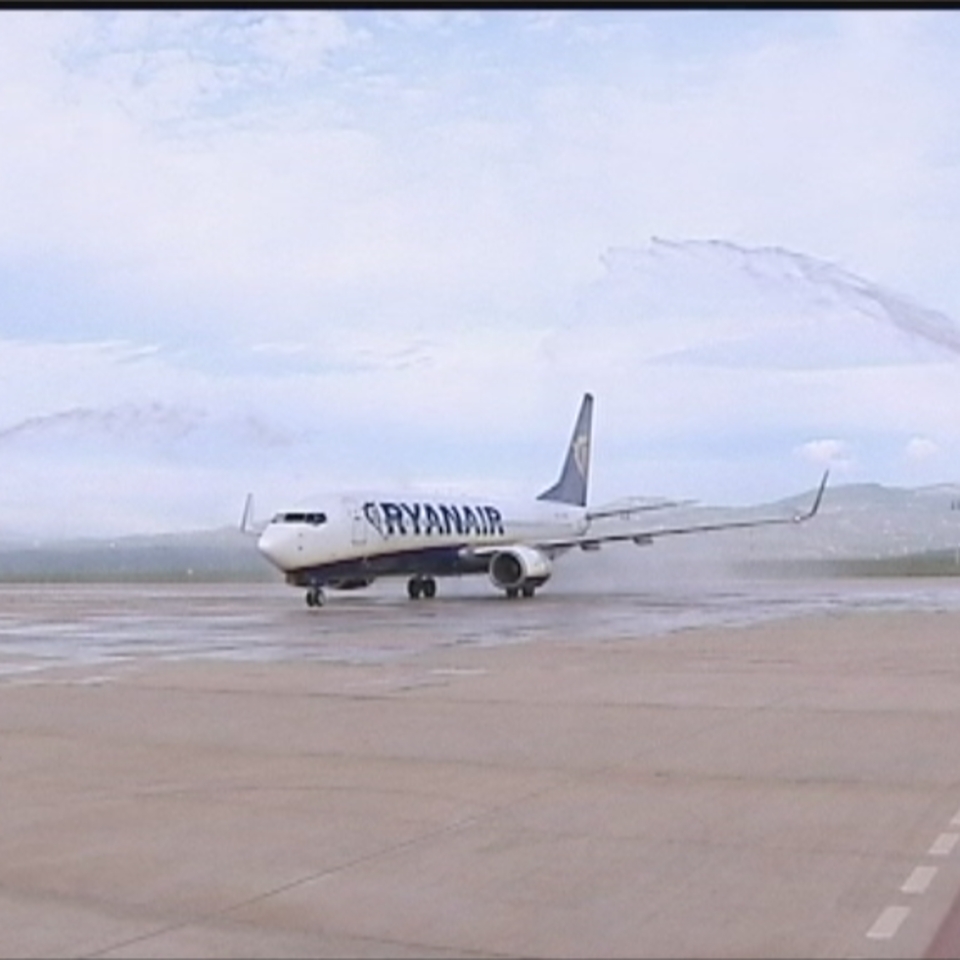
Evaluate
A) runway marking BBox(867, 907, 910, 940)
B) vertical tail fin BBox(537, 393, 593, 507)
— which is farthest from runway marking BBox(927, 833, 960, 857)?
vertical tail fin BBox(537, 393, 593, 507)

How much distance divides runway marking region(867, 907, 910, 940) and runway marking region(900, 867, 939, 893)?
1.24 ft

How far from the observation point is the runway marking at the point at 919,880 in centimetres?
783

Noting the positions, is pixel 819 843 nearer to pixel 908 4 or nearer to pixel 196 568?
pixel 908 4

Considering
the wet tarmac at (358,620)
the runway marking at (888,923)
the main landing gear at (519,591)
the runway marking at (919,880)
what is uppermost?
the main landing gear at (519,591)

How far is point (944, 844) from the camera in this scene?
8.90 metres

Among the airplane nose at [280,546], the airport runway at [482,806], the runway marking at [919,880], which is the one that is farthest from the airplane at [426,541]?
the runway marking at [919,880]

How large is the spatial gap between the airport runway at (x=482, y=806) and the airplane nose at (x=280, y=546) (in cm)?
1900

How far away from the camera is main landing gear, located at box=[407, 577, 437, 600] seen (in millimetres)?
49500

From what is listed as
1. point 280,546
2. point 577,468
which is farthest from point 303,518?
point 577,468

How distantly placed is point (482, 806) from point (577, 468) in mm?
52961

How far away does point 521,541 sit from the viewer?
2127 inches

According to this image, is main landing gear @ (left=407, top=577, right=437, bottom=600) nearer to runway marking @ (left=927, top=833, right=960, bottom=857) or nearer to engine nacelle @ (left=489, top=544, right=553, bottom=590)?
engine nacelle @ (left=489, top=544, right=553, bottom=590)

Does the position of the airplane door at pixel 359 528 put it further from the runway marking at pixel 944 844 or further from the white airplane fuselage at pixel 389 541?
the runway marking at pixel 944 844

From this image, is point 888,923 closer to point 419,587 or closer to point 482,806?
point 482,806
